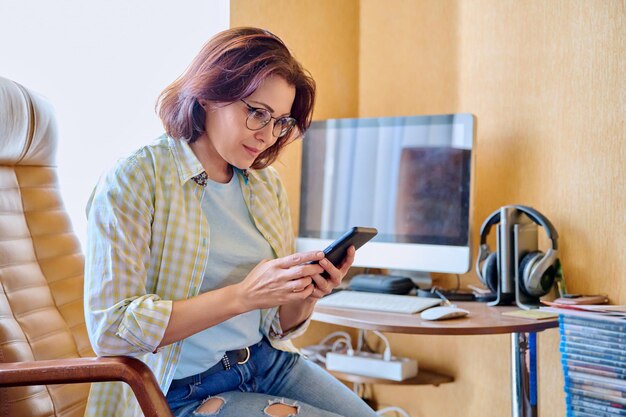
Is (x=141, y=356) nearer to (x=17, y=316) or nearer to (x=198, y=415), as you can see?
(x=198, y=415)

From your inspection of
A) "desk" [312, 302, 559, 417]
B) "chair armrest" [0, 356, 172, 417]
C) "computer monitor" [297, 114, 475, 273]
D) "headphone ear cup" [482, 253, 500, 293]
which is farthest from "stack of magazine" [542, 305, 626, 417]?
"chair armrest" [0, 356, 172, 417]

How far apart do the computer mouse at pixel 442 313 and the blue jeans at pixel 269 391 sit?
1.05 feet

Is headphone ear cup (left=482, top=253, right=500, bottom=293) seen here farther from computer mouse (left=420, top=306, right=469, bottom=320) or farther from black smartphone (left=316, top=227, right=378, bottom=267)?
black smartphone (left=316, top=227, right=378, bottom=267)

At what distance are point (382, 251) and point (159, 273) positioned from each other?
103cm

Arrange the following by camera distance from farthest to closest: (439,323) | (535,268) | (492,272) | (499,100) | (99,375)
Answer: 1. (499,100)
2. (492,272)
3. (535,268)
4. (439,323)
5. (99,375)

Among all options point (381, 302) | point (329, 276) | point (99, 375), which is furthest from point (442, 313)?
point (99, 375)

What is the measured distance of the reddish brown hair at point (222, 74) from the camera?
132 centimetres

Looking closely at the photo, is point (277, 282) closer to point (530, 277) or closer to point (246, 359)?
point (246, 359)

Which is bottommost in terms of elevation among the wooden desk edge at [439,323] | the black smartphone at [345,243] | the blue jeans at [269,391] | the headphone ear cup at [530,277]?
the blue jeans at [269,391]

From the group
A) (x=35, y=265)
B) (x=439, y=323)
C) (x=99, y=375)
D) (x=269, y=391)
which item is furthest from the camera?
(x=439, y=323)

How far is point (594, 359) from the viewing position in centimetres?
159

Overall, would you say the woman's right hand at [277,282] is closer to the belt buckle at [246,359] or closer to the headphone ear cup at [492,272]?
the belt buckle at [246,359]

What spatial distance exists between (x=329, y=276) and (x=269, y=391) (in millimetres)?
288

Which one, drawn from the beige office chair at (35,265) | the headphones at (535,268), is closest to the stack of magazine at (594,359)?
the headphones at (535,268)
